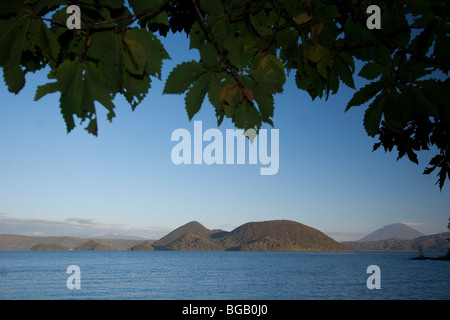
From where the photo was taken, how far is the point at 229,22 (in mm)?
1750

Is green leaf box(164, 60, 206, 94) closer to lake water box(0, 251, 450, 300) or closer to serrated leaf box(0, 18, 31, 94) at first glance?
serrated leaf box(0, 18, 31, 94)

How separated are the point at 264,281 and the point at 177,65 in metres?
183

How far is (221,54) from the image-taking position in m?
1.68

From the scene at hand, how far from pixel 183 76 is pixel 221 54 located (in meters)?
0.23

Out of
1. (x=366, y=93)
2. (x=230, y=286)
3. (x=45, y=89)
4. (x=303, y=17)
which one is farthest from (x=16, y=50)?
(x=230, y=286)

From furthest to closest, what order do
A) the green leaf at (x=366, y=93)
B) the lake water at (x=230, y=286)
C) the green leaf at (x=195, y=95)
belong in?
the lake water at (x=230, y=286) < the green leaf at (x=366, y=93) < the green leaf at (x=195, y=95)

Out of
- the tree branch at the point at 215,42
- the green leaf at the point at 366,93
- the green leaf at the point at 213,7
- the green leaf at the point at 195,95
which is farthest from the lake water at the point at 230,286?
the green leaf at the point at 213,7

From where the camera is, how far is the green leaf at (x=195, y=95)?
174 cm

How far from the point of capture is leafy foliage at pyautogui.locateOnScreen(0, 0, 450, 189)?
1.69 meters

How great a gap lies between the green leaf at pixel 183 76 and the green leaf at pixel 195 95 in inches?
1.0

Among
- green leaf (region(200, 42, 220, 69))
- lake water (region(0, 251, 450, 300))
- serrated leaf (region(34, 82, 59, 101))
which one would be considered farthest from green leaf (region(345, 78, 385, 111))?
lake water (region(0, 251, 450, 300))

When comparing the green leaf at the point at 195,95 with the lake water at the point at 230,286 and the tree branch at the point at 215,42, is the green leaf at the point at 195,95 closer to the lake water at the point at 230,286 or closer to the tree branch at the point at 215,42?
the tree branch at the point at 215,42

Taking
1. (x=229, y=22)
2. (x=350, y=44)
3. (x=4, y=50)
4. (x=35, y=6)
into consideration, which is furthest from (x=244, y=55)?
(x=4, y=50)

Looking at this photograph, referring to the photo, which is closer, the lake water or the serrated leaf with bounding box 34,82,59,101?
the serrated leaf with bounding box 34,82,59,101
